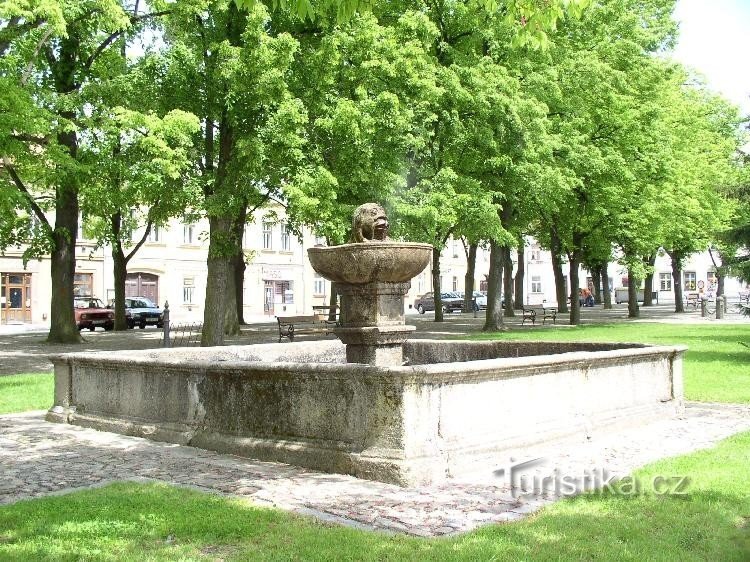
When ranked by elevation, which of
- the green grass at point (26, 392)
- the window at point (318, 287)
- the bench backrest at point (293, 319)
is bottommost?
the green grass at point (26, 392)

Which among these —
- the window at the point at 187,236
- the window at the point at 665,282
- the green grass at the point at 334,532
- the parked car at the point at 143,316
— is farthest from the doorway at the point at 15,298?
the window at the point at 665,282

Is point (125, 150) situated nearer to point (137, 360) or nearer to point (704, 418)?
point (137, 360)

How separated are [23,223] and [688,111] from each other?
31110 mm

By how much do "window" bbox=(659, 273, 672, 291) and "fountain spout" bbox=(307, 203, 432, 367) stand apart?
280 feet

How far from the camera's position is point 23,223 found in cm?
2888

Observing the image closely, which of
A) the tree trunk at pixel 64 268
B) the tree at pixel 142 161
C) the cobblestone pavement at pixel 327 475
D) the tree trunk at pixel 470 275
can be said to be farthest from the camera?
the tree trunk at pixel 470 275

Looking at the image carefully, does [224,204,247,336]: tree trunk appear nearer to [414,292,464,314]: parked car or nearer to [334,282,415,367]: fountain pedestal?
[334,282,415,367]: fountain pedestal

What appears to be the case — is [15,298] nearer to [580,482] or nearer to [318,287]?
[318,287]

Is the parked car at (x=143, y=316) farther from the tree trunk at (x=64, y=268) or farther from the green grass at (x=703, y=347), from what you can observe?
the green grass at (x=703, y=347)

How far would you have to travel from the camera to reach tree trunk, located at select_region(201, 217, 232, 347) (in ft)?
66.1

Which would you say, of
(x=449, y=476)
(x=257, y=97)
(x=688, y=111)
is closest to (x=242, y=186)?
(x=257, y=97)

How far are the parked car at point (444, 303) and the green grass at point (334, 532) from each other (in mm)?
52465

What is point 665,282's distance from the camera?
90312 millimetres

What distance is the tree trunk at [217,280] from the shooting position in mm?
20156
